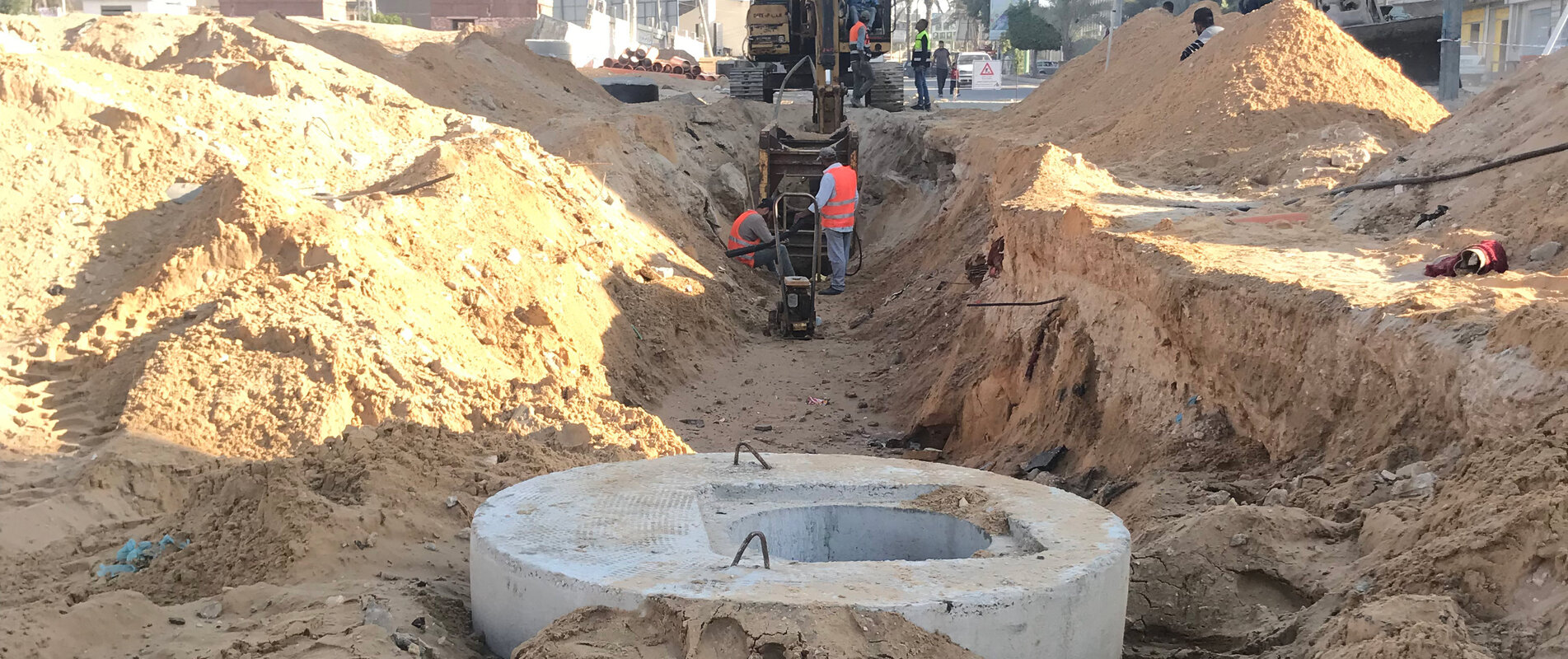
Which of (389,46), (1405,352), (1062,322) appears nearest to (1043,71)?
(389,46)

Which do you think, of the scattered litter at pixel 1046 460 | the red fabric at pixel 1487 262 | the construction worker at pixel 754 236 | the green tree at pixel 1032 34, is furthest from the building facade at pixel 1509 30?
the green tree at pixel 1032 34

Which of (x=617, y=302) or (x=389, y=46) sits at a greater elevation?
(x=389, y=46)

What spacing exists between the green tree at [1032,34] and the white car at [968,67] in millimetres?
5507

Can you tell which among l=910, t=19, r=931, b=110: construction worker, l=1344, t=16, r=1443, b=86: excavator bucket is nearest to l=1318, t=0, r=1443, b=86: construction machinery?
l=1344, t=16, r=1443, b=86: excavator bucket

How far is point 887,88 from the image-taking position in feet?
72.0

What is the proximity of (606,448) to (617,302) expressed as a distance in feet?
12.9

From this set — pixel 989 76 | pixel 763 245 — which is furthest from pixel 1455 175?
pixel 989 76

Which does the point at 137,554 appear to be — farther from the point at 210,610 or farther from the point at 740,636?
the point at 740,636

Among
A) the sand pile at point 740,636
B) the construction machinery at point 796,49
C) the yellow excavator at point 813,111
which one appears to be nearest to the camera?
the sand pile at point 740,636

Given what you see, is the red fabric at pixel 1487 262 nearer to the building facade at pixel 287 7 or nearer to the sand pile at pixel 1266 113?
the sand pile at pixel 1266 113

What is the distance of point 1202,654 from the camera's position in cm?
432

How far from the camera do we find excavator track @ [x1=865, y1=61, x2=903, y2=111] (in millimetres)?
21875

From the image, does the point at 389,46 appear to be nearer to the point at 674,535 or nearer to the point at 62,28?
the point at 62,28

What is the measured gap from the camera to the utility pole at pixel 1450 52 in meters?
12.9
